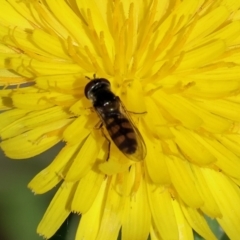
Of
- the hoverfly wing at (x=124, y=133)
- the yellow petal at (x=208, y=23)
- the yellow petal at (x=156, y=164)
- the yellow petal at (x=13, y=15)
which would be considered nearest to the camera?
the hoverfly wing at (x=124, y=133)

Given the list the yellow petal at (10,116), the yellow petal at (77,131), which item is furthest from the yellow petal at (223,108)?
the yellow petal at (10,116)

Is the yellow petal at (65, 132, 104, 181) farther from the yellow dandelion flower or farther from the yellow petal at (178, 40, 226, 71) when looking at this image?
the yellow petal at (178, 40, 226, 71)

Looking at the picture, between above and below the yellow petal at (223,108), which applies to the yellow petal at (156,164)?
below

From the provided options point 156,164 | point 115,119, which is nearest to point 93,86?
point 115,119

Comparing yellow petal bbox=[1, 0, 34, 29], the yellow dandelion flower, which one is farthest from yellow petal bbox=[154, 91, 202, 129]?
yellow petal bbox=[1, 0, 34, 29]

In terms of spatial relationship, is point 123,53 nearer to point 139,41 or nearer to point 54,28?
point 139,41

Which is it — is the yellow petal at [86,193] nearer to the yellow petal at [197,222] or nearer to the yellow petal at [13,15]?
the yellow petal at [197,222]

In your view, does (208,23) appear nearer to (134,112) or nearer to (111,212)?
(134,112)
